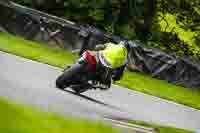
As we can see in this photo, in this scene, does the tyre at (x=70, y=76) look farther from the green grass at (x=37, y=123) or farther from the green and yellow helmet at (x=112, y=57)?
the green grass at (x=37, y=123)

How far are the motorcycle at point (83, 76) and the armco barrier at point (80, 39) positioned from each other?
7.24 m

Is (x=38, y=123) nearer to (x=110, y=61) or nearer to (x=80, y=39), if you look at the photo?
(x=110, y=61)

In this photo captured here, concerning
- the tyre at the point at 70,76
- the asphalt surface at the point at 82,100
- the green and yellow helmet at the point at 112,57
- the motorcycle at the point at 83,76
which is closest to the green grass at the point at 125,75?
the asphalt surface at the point at 82,100

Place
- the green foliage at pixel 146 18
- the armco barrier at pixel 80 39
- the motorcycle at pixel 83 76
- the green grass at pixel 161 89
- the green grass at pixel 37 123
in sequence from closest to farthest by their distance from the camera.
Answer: the green grass at pixel 37 123
the motorcycle at pixel 83 76
the green grass at pixel 161 89
the armco barrier at pixel 80 39
the green foliage at pixel 146 18

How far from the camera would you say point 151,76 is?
69.5 feet

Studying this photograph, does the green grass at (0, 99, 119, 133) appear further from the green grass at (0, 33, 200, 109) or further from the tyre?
the green grass at (0, 33, 200, 109)

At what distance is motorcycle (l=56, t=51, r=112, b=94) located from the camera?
1364 centimetres

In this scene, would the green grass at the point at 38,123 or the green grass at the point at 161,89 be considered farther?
the green grass at the point at 161,89

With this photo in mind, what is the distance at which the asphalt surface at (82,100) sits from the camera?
11.6m

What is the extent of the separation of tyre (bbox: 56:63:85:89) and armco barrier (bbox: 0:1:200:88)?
7.54m

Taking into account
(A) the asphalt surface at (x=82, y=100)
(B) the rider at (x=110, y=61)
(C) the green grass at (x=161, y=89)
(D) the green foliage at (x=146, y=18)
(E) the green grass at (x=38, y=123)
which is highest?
(E) the green grass at (x=38, y=123)

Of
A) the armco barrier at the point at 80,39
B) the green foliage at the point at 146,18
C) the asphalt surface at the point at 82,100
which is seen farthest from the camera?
the green foliage at the point at 146,18

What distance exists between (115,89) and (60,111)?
6.02m

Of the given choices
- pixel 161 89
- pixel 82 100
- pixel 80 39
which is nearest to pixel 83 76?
pixel 82 100
